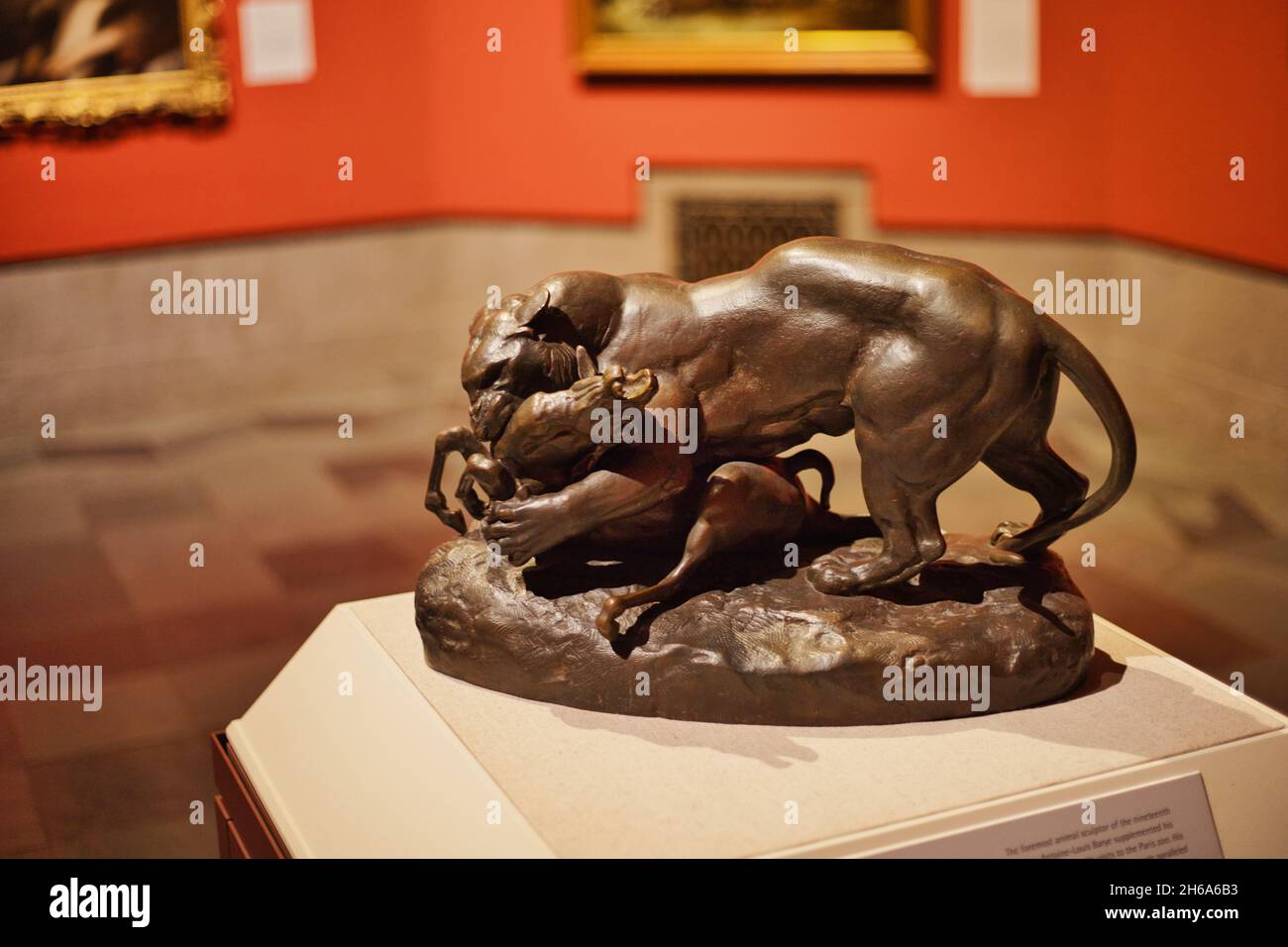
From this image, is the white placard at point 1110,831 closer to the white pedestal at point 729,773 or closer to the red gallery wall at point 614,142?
the white pedestal at point 729,773

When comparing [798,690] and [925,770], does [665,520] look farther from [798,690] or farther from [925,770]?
[925,770]

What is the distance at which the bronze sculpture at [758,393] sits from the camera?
3094 millimetres

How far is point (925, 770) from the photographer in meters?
3.02

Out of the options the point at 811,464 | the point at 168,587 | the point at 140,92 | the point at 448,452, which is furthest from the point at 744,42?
the point at 448,452

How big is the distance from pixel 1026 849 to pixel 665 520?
1.05 m

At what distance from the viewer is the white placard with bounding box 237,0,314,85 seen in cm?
758

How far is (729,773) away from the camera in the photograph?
303 centimetres

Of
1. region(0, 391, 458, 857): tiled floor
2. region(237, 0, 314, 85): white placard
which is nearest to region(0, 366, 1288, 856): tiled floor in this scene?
region(0, 391, 458, 857): tiled floor

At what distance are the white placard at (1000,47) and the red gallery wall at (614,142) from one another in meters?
0.06

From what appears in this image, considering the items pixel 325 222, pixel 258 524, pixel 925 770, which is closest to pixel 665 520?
pixel 925 770

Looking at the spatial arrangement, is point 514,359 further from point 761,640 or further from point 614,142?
point 614,142

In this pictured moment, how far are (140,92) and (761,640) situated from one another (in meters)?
5.51

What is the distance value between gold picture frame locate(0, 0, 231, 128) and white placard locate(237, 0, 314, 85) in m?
0.17

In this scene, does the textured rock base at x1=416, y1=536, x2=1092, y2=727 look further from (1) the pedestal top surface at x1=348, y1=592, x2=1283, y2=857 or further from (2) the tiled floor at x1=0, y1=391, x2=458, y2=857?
(2) the tiled floor at x1=0, y1=391, x2=458, y2=857
